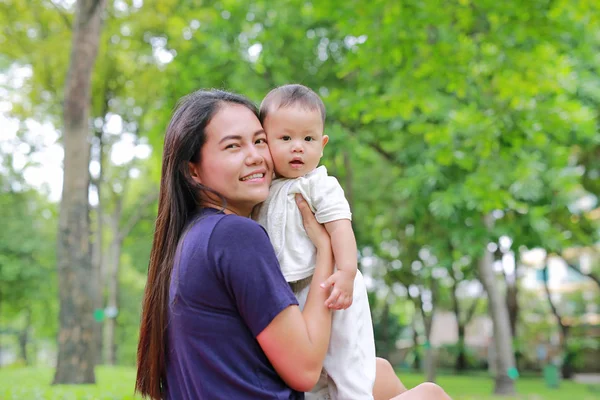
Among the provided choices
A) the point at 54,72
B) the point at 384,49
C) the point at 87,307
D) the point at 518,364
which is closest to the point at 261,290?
the point at 384,49

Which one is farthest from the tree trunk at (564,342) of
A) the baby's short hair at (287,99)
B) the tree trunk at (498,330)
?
the baby's short hair at (287,99)

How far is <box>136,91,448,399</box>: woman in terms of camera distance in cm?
192

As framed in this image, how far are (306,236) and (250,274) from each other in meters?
0.43

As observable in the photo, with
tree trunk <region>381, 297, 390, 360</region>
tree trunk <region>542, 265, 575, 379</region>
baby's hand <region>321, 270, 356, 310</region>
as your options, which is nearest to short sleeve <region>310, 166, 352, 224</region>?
baby's hand <region>321, 270, 356, 310</region>

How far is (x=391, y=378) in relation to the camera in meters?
2.51

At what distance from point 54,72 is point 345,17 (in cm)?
958

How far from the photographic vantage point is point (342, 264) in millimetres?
2154

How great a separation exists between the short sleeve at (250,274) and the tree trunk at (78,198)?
814 cm

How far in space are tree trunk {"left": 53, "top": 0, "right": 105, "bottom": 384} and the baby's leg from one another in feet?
26.2

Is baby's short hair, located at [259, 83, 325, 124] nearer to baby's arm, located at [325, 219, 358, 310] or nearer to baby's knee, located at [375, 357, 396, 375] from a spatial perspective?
baby's arm, located at [325, 219, 358, 310]

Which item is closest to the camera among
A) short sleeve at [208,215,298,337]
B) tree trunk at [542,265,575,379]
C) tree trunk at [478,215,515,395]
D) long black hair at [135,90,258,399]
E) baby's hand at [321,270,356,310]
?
short sleeve at [208,215,298,337]

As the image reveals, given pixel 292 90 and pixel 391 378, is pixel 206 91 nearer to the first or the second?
pixel 292 90

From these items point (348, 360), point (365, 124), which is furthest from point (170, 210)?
point (365, 124)

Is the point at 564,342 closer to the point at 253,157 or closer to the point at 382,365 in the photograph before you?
the point at 382,365
